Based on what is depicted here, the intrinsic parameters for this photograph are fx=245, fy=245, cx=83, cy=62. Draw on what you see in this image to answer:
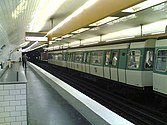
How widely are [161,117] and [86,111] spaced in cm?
360

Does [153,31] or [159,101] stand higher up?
[153,31]

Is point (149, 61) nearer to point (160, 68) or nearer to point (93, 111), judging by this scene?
point (160, 68)

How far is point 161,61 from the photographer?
8.03m

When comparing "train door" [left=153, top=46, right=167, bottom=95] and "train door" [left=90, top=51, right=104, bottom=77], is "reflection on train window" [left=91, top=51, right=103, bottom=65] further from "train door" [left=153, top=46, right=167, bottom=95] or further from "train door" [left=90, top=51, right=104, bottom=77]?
"train door" [left=153, top=46, right=167, bottom=95]

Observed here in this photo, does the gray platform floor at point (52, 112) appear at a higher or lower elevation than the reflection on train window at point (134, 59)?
lower

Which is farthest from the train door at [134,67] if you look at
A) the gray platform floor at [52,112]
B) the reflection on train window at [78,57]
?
→ the reflection on train window at [78,57]

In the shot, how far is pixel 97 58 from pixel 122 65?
3.79 metres

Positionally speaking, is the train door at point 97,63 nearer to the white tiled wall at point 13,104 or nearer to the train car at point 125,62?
the train car at point 125,62

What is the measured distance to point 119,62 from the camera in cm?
1123

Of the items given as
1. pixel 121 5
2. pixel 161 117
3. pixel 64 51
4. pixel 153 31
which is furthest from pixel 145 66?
pixel 64 51

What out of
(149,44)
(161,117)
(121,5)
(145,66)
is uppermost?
(121,5)

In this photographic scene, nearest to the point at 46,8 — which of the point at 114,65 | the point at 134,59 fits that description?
the point at 134,59

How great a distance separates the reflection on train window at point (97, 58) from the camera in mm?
13818

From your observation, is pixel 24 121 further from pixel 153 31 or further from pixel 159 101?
pixel 153 31
